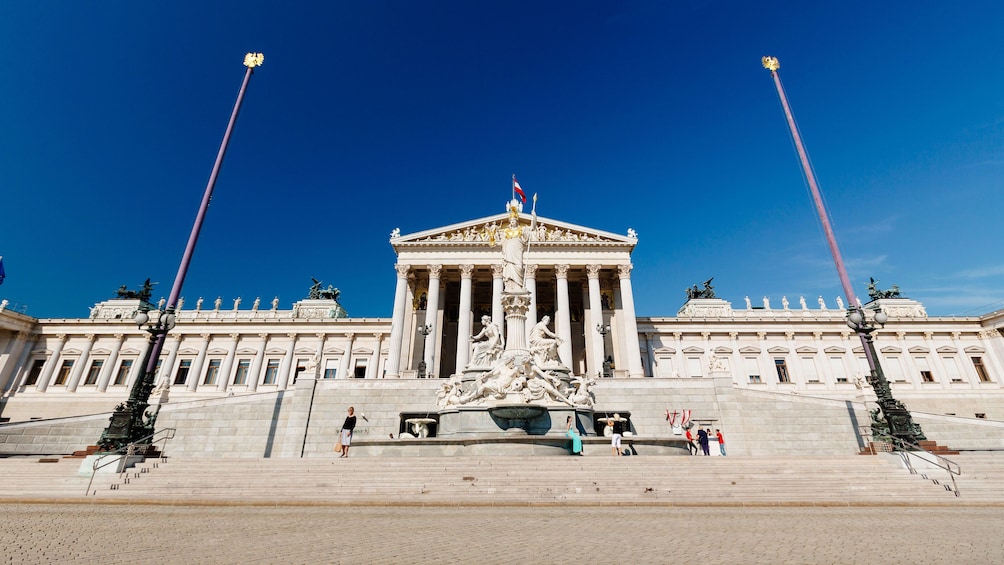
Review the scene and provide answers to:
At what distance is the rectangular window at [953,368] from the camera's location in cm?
4412

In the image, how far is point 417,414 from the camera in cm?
1833

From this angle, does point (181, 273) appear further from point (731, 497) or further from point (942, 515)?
point (942, 515)

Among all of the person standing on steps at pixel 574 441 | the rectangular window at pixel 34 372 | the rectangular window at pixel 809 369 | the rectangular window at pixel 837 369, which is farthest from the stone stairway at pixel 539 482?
the rectangular window at pixel 34 372

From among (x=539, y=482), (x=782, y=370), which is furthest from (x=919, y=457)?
(x=782, y=370)

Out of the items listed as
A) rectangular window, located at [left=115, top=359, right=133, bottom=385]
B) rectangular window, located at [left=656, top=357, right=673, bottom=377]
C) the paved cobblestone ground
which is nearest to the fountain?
the paved cobblestone ground

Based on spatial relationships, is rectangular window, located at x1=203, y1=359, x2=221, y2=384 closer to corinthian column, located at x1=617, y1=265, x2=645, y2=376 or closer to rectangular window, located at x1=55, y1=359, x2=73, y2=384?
rectangular window, located at x1=55, y1=359, x2=73, y2=384

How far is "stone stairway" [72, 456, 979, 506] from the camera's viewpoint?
9.23 meters

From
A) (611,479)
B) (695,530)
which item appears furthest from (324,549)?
(611,479)

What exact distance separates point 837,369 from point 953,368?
10.6m

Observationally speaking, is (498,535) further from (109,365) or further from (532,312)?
(109,365)

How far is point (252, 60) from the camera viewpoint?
21781mm

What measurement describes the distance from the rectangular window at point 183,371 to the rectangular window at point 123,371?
14.6 feet

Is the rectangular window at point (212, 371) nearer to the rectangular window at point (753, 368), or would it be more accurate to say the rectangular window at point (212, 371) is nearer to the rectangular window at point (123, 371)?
the rectangular window at point (123, 371)

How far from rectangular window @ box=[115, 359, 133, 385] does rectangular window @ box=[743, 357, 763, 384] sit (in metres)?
62.5
